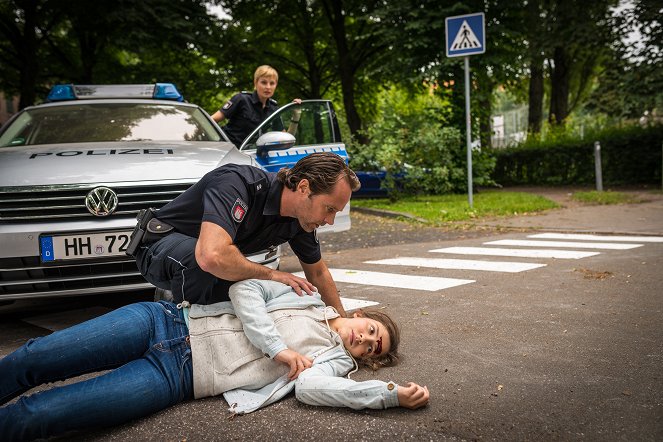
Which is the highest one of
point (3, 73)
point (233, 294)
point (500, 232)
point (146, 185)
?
point (3, 73)

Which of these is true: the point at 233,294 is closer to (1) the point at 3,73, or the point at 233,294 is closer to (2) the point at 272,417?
(2) the point at 272,417

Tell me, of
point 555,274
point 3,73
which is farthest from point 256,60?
point 555,274

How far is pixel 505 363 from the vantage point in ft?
11.7

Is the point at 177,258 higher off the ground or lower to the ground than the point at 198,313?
higher

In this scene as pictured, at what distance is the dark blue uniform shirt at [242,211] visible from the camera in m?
3.06

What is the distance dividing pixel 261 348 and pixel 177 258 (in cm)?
70

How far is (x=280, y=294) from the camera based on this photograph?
323 cm

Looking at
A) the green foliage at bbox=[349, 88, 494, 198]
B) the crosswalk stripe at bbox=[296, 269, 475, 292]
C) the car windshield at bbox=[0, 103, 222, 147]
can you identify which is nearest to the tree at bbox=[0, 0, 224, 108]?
the green foliage at bbox=[349, 88, 494, 198]

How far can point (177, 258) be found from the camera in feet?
10.8

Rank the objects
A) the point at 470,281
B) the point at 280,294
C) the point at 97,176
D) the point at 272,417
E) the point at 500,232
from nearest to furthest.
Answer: the point at 272,417 < the point at 280,294 < the point at 97,176 < the point at 470,281 < the point at 500,232

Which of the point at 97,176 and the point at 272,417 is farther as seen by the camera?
the point at 97,176

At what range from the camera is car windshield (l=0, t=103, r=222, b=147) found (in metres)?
5.52

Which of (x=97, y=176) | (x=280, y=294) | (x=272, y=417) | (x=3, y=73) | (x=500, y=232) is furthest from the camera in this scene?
(x=3, y=73)

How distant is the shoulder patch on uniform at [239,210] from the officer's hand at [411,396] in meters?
1.09
